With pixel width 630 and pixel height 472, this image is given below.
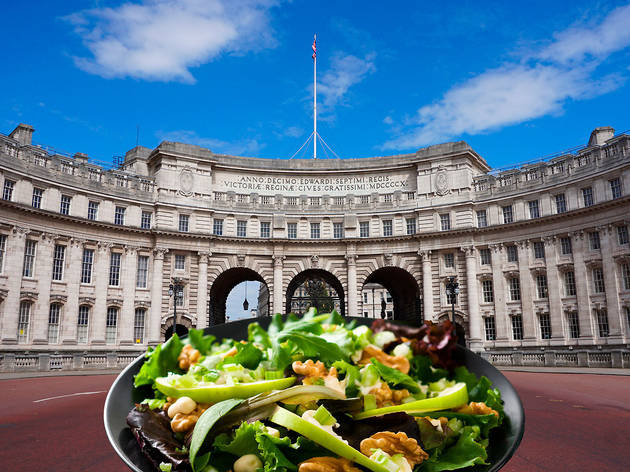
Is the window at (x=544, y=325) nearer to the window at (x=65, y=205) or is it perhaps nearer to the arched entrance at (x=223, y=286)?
the arched entrance at (x=223, y=286)

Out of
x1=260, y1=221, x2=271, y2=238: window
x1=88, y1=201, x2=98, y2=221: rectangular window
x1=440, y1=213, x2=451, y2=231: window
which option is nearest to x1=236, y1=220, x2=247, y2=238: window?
x1=260, y1=221, x2=271, y2=238: window

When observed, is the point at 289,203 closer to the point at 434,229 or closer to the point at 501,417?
the point at 434,229

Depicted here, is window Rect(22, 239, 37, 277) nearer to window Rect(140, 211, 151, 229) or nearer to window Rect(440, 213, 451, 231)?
window Rect(140, 211, 151, 229)

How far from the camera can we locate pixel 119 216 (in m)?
40.1

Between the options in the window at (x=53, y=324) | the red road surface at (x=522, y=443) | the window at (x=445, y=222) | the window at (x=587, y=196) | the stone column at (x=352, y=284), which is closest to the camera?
the red road surface at (x=522, y=443)

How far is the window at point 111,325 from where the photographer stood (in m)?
37.1

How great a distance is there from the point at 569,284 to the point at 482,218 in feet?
28.6

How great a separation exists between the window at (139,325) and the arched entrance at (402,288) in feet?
62.2

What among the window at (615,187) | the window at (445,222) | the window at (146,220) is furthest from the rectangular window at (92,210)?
the window at (615,187)

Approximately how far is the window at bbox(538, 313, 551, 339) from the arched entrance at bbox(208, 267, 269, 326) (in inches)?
919

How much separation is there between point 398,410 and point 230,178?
44316 millimetres

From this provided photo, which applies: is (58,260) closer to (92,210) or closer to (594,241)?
(92,210)

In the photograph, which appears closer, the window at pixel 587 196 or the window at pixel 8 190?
the window at pixel 8 190

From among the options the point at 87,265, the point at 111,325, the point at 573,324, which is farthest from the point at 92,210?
the point at 573,324
